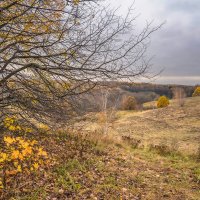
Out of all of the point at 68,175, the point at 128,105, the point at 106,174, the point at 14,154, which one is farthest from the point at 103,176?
the point at 128,105

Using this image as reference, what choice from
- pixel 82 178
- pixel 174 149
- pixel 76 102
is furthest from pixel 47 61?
pixel 174 149

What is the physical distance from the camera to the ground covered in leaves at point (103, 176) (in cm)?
767

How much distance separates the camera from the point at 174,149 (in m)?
15.6

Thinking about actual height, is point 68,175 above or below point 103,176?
above

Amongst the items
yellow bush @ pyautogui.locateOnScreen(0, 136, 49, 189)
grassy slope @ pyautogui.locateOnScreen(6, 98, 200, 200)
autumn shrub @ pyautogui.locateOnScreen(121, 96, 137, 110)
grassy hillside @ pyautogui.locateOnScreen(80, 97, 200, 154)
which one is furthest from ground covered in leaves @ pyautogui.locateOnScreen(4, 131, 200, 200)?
autumn shrub @ pyautogui.locateOnScreen(121, 96, 137, 110)

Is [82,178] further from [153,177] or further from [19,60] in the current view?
[19,60]

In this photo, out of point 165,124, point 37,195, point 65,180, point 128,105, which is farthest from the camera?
point 128,105

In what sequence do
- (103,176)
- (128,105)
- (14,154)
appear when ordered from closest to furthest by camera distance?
(14,154) → (103,176) → (128,105)

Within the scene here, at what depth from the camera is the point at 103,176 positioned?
9461mm

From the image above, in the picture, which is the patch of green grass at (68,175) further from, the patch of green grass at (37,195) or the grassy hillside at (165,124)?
the grassy hillside at (165,124)

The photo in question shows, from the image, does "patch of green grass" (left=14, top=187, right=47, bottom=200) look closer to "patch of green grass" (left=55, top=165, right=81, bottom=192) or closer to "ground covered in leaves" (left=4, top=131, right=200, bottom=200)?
"ground covered in leaves" (left=4, top=131, right=200, bottom=200)

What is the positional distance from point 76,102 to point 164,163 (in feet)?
23.3

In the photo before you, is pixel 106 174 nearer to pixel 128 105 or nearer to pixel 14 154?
pixel 14 154

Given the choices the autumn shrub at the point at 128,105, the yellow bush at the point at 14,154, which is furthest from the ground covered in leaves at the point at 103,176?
the autumn shrub at the point at 128,105
